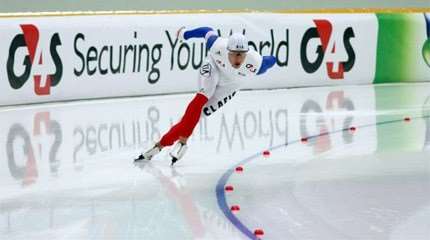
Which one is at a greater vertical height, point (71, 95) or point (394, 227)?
point (394, 227)

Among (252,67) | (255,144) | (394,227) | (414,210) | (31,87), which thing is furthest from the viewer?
(31,87)

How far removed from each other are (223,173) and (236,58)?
1084 mm

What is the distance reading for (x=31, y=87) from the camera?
14562mm

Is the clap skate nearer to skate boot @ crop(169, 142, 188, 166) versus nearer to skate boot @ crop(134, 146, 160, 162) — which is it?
skate boot @ crop(134, 146, 160, 162)

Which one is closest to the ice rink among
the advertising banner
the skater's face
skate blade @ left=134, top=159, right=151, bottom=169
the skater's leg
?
skate blade @ left=134, top=159, right=151, bottom=169

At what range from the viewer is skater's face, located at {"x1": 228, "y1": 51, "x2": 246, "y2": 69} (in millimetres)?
9008

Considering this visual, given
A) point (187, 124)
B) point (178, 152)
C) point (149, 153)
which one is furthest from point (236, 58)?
point (149, 153)

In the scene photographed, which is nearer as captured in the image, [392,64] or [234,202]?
[234,202]

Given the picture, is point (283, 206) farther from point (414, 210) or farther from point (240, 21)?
point (240, 21)

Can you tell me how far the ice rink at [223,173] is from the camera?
21.0ft

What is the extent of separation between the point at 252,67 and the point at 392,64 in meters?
9.55

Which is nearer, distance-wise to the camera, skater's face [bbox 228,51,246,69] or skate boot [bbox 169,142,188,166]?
skater's face [bbox 228,51,246,69]

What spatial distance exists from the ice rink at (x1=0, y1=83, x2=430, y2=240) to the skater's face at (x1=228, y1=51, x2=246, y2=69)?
92 centimetres

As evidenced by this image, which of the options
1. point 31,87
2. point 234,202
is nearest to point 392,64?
point 31,87
